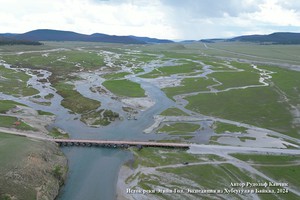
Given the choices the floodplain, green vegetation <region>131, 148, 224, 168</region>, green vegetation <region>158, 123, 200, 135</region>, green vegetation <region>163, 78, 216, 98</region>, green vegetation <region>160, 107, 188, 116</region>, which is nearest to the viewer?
the floodplain

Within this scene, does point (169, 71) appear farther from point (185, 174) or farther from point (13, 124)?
point (185, 174)

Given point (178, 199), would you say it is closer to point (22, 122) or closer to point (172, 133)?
point (172, 133)

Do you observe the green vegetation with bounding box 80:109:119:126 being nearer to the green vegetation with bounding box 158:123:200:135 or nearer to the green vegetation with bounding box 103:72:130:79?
the green vegetation with bounding box 158:123:200:135

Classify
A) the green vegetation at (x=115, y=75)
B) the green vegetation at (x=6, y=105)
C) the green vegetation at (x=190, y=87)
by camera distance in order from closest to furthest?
the green vegetation at (x=6, y=105) < the green vegetation at (x=190, y=87) < the green vegetation at (x=115, y=75)

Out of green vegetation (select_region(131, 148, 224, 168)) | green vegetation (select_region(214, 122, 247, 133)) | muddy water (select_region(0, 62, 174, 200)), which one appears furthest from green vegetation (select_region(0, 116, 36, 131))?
green vegetation (select_region(214, 122, 247, 133))

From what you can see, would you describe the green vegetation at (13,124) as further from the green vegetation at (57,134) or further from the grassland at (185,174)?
the grassland at (185,174)

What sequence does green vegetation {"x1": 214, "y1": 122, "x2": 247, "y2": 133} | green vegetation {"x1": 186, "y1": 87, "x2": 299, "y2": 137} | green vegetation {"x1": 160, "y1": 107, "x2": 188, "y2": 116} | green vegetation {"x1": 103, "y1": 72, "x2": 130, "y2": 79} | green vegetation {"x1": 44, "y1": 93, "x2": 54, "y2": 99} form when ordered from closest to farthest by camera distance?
green vegetation {"x1": 214, "y1": 122, "x2": 247, "y2": 133}
green vegetation {"x1": 186, "y1": 87, "x2": 299, "y2": 137}
green vegetation {"x1": 160, "y1": 107, "x2": 188, "y2": 116}
green vegetation {"x1": 44, "y1": 93, "x2": 54, "y2": 99}
green vegetation {"x1": 103, "y1": 72, "x2": 130, "y2": 79}

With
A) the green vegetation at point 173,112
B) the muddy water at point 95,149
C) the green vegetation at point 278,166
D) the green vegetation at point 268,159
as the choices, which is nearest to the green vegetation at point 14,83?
the muddy water at point 95,149
